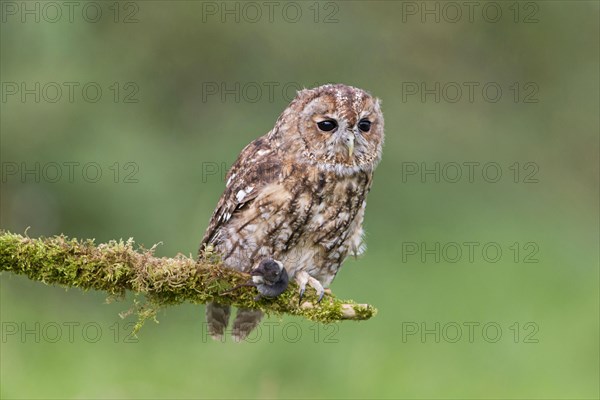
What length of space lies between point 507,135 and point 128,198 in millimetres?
3558

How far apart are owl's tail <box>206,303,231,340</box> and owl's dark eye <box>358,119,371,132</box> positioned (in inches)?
39.8

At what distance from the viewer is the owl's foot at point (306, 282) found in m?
3.48

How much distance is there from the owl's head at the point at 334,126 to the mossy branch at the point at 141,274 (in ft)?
2.28

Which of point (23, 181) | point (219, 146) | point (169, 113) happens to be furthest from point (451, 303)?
point (23, 181)

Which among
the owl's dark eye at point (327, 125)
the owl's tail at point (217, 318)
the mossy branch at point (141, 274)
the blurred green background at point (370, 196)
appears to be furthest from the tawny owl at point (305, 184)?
the blurred green background at point (370, 196)

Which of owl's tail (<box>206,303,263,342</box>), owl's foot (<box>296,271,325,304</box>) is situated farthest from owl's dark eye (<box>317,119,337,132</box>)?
owl's tail (<box>206,303,263,342</box>)

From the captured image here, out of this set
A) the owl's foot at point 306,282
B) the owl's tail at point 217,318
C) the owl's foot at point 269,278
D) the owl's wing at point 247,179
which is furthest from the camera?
the owl's tail at point 217,318

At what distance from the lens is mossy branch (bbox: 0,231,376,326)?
2.88m

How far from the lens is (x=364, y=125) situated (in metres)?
3.85

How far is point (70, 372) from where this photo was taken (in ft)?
17.4

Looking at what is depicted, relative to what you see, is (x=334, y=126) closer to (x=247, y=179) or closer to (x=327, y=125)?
(x=327, y=125)

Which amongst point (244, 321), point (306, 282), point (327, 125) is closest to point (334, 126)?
point (327, 125)

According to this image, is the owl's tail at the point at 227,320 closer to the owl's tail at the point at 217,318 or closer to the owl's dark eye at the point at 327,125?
the owl's tail at the point at 217,318

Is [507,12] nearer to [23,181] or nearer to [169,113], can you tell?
[169,113]
